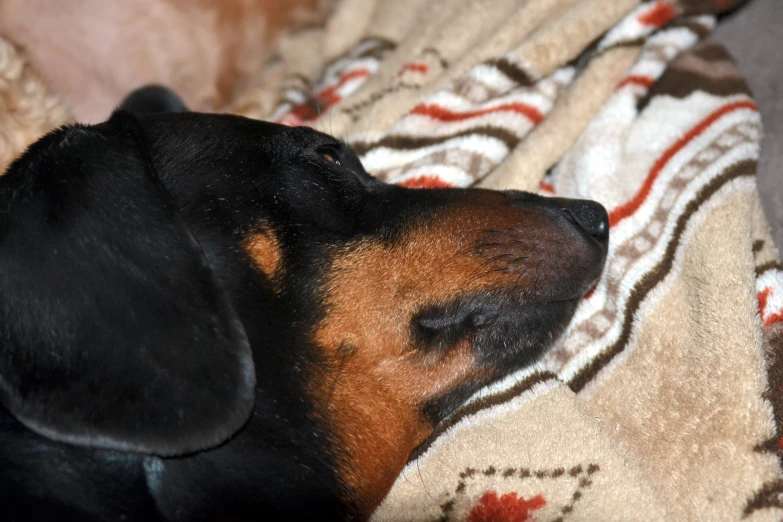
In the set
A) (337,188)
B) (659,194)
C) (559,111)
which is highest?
(337,188)

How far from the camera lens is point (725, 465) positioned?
1.63 meters

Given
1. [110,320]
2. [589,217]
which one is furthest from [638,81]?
[110,320]

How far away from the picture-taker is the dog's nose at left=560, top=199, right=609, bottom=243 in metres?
1.73

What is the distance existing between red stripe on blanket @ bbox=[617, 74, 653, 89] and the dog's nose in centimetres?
74

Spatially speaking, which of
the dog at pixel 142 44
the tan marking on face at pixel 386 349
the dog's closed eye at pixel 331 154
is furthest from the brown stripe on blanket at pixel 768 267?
the dog at pixel 142 44

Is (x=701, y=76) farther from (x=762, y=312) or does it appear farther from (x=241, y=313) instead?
(x=241, y=313)

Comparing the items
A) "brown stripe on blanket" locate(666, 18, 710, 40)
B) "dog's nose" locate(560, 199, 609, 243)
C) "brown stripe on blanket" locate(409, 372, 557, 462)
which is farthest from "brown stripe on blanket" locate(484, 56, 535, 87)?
"brown stripe on blanket" locate(409, 372, 557, 462)

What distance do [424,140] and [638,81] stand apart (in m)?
0.64

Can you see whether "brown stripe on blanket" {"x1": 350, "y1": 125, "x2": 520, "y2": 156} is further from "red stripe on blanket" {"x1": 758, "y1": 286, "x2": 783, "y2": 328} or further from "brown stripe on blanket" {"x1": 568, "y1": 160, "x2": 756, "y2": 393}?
"red stripe on blanket" {"x1": 758, "y1": 286, "x2": 783, "y2": 328}

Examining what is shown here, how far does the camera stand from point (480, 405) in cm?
180

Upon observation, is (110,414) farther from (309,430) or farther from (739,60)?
(739,60)

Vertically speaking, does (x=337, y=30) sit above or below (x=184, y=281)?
below

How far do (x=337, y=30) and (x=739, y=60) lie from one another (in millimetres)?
1423

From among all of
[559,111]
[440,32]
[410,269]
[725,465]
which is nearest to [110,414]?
[410,269]
